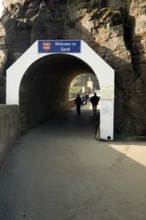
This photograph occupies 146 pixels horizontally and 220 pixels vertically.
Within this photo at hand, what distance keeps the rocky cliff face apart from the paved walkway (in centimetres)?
335

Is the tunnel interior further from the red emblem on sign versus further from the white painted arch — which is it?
the red emblem on sign

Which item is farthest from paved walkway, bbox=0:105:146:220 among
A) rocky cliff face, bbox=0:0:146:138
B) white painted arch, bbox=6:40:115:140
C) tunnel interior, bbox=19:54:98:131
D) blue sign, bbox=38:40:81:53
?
blue sign, bbox=38:40:81:53

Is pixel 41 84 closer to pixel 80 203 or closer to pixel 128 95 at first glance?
pixel 128 95

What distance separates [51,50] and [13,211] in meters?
10.6

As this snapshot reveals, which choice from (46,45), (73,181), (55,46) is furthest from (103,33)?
(73,181)

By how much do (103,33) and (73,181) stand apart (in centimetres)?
1237

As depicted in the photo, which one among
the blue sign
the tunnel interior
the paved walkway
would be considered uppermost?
the blue sign

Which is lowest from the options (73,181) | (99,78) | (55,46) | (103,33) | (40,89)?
(73,181)

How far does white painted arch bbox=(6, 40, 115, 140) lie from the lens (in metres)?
15.4

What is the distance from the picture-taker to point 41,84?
778 inches

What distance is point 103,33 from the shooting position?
19.0m

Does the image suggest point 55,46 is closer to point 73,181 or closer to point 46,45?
point 46,45

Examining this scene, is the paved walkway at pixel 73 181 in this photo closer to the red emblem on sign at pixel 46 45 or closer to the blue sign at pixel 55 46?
the blue sign at pixel 55 46

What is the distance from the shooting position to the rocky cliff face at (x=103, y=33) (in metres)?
17.5
